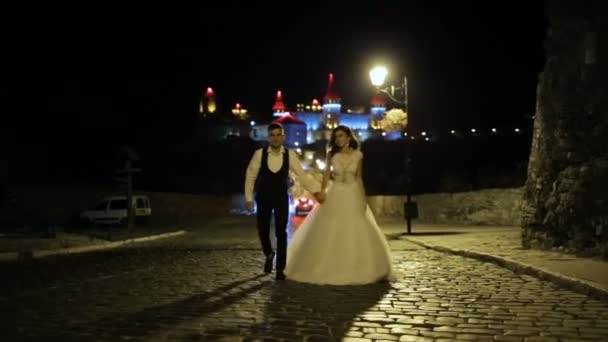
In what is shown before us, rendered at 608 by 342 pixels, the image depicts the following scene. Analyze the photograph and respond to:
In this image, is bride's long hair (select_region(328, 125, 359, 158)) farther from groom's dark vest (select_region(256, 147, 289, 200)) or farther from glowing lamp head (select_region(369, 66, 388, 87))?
glowing lamp head (select_region(369, 66, 388, 87))

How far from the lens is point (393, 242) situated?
1862cm

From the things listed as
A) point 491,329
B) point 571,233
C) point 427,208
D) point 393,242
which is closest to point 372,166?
point 427,208

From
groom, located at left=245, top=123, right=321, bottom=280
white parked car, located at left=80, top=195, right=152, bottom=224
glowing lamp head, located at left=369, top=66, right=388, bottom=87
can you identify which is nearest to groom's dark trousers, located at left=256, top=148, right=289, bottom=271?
groom, located at left=245, top=123, right=321, bottom=280

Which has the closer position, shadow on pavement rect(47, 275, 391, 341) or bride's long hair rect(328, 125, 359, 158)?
shadow on pavement rect(47, 275, 391, 341)

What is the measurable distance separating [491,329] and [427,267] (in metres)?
5.22

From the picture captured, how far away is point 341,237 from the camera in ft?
31.3

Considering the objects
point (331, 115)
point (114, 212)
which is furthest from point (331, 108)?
point (114, 212)

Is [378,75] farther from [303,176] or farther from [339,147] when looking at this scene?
[303,176]

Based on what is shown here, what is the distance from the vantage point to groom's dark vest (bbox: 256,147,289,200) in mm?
9914

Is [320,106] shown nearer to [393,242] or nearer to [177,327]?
[393,242]

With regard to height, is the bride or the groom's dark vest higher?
the groom's dark vest

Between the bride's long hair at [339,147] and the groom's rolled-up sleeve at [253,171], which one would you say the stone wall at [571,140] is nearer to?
the bride's long hair at [339,147]

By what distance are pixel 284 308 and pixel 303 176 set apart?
→ 2.81 metres

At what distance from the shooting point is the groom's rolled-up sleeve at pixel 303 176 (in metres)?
10.0
